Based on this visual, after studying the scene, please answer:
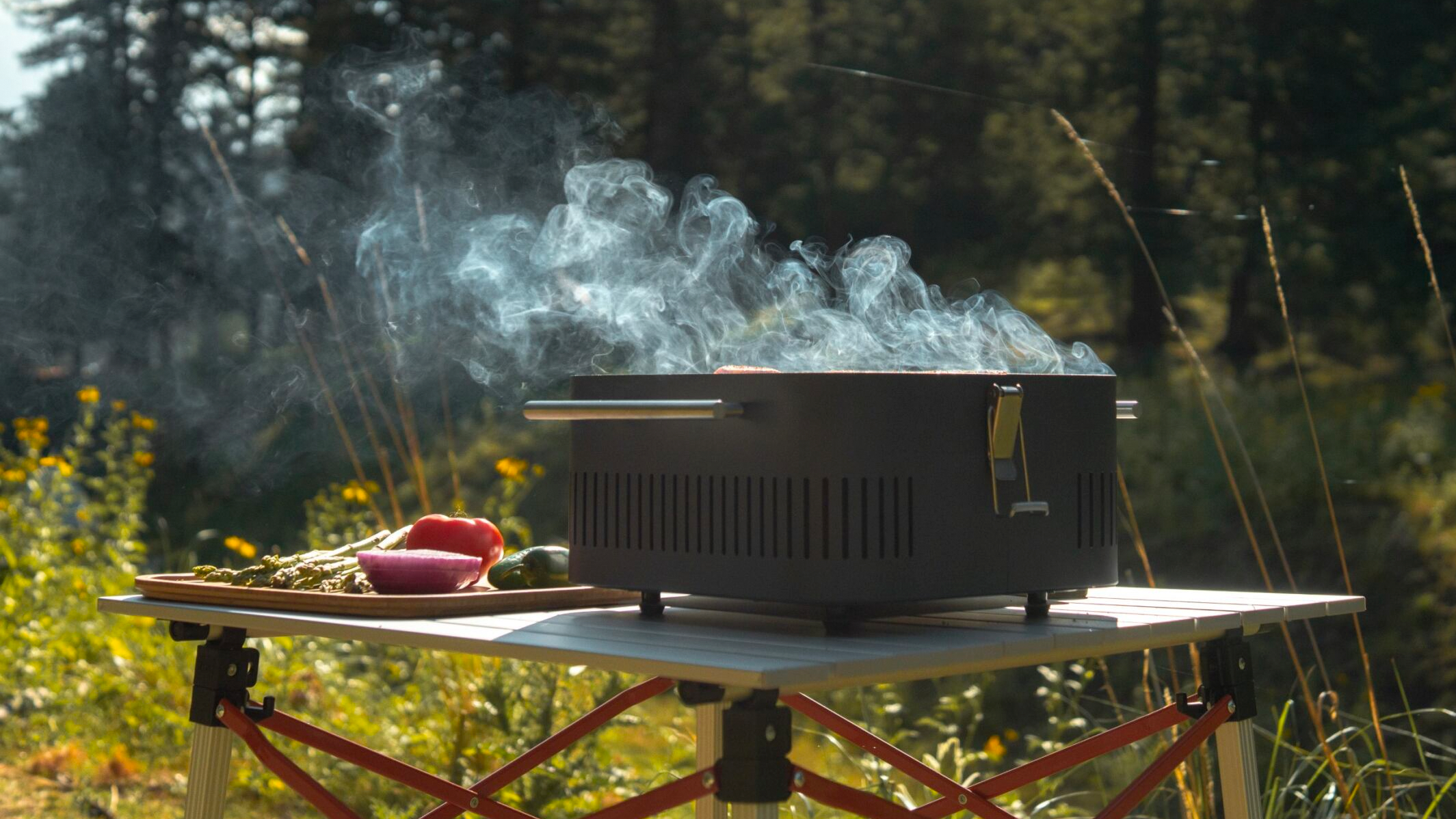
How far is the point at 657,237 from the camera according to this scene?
8.91 ft

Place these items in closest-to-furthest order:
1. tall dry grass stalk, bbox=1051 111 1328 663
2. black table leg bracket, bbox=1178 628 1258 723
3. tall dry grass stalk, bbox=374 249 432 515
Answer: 1. black table leg bracket, bbox=1178 628 1258 723
2. tall dry grass stalk, bbox=1051 111 1328 663
3. tall dry grass stalk, bbox=374 249 432 515

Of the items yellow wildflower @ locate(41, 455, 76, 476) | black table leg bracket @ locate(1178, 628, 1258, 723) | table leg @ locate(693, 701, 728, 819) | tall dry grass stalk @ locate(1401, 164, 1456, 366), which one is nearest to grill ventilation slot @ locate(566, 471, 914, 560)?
table leg @ locate(693, 701, 728, 819)

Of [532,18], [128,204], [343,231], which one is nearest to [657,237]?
[343,231]

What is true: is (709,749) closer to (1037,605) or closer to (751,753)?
(1037,605)

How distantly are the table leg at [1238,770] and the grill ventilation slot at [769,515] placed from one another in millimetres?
584

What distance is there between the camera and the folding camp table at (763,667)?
1268 millimetres

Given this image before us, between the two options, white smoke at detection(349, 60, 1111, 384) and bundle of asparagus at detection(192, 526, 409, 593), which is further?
white smoke at detection(349, 60, 1111, 384)

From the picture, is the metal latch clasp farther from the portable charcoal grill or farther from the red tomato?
the red tomato

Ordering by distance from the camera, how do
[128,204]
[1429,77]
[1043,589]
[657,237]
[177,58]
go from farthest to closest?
1. [177,58]
2. [128,204]
3. [1429,77]
4. [657,237]
5. [1043,589]

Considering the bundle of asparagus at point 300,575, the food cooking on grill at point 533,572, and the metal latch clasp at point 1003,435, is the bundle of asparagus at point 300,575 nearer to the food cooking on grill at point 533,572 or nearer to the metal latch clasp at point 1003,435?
the food cooking on grill at point 533,572

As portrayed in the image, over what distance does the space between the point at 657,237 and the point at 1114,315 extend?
9.94 ft

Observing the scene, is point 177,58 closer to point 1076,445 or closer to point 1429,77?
point 1429,77

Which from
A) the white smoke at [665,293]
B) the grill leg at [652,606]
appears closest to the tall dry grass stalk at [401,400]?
the white smoke at [665,293]

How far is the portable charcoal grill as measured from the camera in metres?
1.46
